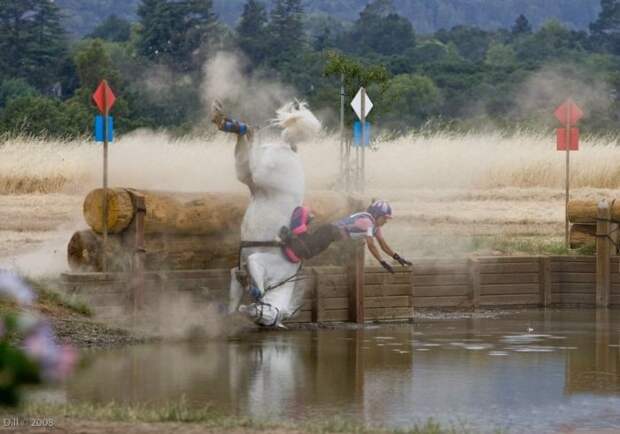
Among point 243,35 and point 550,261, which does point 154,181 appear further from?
point 243,35

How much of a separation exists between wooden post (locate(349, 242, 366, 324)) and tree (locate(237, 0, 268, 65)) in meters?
67.0

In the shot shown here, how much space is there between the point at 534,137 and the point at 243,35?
2282 inches

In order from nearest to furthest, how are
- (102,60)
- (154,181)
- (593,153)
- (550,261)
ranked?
(550,261) → (154,181) → (593,153) → (102,60)

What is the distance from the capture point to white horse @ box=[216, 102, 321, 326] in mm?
16438

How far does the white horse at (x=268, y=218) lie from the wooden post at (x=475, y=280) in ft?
11.7

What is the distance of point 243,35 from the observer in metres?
96.4

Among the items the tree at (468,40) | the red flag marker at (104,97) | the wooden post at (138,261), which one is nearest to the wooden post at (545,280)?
the red flag marker at (104,97)

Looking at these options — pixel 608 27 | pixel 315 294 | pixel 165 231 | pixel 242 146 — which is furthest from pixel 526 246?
pixel 608 27

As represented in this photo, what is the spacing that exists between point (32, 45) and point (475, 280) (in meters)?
70.6

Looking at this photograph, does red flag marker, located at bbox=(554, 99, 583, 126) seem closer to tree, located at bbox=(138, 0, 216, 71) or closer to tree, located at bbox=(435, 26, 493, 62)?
tree, located at bbox=(138, 0, 216, 71)

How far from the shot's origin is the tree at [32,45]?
272ft

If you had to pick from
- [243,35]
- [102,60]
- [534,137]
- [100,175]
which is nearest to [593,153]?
[534,137]

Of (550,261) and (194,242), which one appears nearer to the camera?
(194,242)

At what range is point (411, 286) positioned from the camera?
18.3 m
